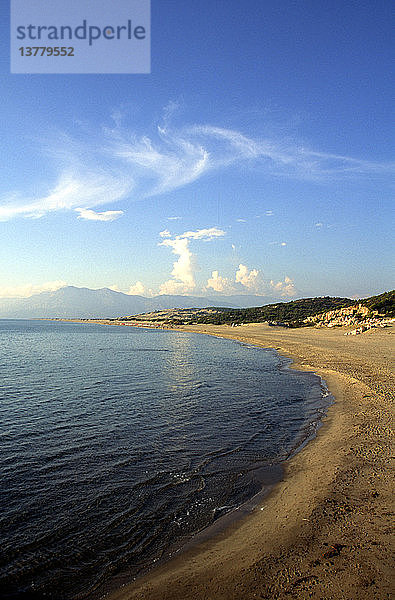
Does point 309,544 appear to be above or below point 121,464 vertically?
above

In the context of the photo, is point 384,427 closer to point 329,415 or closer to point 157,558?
point 329,415

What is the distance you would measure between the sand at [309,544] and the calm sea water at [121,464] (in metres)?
0.82

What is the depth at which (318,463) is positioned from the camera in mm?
11680

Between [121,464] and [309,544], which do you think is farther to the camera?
[121,464]

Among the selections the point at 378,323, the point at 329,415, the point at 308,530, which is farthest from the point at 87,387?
the point at 378,323

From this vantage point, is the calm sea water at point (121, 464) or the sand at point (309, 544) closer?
the sand at point (309, 544)

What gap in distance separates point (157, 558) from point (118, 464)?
4997 mm

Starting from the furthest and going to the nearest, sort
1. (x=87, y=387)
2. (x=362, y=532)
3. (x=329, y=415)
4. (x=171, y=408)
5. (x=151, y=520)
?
(x=87, y=387)
(x=171, y=408)
(x=329, y=415)
(x=151, y=520)
(x=362, y=532)

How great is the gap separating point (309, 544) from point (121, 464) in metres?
6.91

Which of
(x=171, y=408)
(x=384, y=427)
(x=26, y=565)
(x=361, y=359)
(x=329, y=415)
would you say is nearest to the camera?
(x=26, y=565)

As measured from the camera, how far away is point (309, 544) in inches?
288

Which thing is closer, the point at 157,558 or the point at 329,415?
the point at 157,558

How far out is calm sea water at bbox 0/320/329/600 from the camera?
294 inches

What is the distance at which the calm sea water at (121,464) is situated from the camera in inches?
294
